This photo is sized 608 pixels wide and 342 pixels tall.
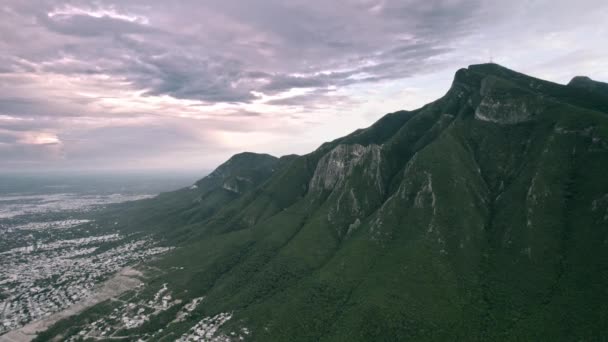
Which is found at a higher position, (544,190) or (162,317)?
(544,190)

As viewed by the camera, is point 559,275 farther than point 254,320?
No

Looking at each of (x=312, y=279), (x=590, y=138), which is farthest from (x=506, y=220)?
(x=312, y=279)

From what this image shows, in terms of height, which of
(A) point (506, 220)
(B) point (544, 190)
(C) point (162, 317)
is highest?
(B) point (544, 190)

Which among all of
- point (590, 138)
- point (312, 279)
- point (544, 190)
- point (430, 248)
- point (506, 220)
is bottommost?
point (312, 279)

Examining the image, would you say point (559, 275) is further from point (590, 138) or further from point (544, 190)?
point (590, 138)

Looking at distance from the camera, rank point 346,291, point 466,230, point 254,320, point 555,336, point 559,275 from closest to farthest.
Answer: point 555,336 → point 559,275 → point 254,320 → point 346,291 → point 466,230

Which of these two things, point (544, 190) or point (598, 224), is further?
point (544, 190)

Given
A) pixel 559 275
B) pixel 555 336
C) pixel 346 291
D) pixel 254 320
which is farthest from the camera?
pixel 346 291

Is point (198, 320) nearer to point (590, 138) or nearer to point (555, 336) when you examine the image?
point (555, 336)

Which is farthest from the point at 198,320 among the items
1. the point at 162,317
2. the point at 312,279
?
the point at 312,279
